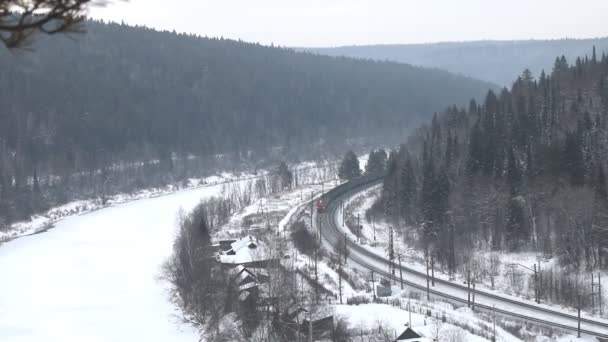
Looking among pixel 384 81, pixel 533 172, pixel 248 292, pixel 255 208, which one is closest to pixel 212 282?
pixel 248 292

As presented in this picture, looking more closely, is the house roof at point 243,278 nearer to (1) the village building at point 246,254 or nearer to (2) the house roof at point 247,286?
(2) the house roof at point 247,286

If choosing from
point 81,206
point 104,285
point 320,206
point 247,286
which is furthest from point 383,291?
point 81,206

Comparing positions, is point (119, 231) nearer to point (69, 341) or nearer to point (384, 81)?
Result: point (69, 341)

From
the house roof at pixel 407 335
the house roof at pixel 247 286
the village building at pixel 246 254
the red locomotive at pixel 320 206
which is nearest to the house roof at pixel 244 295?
the house roof at pixel 247 286

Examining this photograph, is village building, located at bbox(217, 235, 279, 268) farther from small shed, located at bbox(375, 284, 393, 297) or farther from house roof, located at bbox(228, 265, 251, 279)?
small shed, located at bbox(375, 284, 393, 297)

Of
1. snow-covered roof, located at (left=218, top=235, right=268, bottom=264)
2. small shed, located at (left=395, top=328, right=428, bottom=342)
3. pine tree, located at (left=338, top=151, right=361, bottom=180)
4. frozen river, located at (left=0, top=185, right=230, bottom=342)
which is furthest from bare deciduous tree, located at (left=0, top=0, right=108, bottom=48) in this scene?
pine tree, located at (left=338, top=151, right=361, bottom=180)
